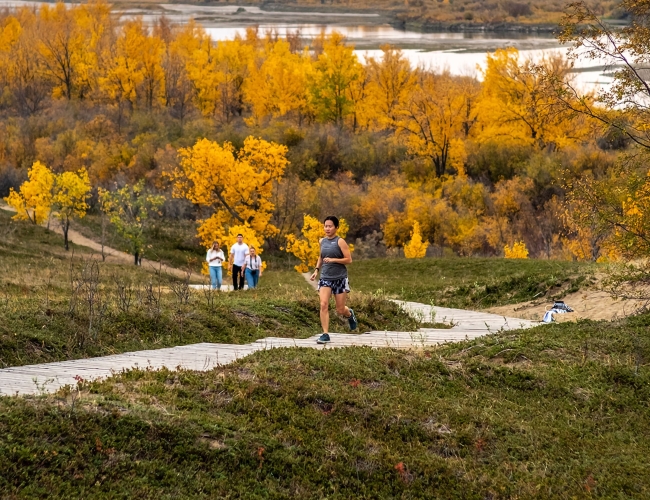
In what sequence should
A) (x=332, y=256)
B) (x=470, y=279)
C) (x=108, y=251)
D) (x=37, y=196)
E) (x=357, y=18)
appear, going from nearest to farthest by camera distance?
(x=332, y=256) → (x=470, y=279) → (x=108, y=251) → (x=37, y=196) → (x=357, y=18)

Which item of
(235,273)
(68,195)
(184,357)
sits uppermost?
(184,357)

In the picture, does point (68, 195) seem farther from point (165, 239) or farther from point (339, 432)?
point (339, 432)

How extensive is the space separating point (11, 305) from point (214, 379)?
5.22 m

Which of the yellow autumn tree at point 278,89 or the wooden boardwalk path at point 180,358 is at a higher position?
the wooden boardwalk path at point 180,358

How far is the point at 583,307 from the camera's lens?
60.5 feet

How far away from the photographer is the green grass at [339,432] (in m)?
6.36

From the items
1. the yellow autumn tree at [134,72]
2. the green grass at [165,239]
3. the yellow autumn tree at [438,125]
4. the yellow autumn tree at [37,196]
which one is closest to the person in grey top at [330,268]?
the green grass at [165,239]

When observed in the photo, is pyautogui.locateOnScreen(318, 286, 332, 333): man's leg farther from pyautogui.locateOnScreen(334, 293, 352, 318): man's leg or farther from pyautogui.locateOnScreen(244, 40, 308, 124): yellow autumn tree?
pyautogui.locateOnScreen(244, 40, 308, 124): yellow autumn tree

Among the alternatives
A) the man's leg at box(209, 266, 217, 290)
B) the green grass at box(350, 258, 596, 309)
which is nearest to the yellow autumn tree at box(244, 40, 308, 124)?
the green grass at box(350, 258, 596, 309)

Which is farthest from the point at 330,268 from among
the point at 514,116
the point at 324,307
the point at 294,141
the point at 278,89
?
the point at 278,89

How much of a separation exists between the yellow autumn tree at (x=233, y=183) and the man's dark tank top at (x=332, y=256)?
31978 mm

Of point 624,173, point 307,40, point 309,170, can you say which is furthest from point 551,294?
point 307,40

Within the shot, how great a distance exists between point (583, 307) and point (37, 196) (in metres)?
35.7

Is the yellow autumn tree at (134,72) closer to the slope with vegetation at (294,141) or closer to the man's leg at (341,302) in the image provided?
the slope with vegetation at (294,141)
